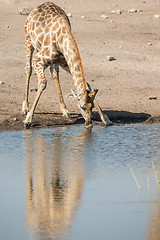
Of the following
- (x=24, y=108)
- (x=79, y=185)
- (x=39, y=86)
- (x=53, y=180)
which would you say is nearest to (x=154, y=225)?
(x=79, y=185)

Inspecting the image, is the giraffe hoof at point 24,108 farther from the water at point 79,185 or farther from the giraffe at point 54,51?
the water at point 79,185

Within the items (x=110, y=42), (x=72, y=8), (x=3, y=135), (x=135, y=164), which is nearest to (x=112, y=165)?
(x=135, y=164)

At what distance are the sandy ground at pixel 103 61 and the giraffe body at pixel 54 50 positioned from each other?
0.89 metres

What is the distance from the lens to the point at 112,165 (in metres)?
8.10

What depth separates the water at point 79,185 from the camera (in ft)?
18.3

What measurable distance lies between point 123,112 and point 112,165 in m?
4.30

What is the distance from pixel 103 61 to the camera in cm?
1638

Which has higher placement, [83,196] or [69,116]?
[83,196]

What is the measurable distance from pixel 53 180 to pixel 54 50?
180 inches

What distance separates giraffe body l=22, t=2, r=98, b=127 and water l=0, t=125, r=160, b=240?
0.59m

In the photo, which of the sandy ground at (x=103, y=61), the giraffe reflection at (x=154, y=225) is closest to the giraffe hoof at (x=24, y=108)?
the sandy ground at (x=103, y=61)

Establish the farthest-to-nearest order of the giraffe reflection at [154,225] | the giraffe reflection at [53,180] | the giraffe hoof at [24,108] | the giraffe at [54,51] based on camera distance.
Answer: the giraffe hoof at [24,108], the giraffe at [54,51], the giraffe reflection at [53,180], the giraffe reflection at [154,225]

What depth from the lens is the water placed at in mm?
5566

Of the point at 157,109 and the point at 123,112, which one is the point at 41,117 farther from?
the point at 157,109
